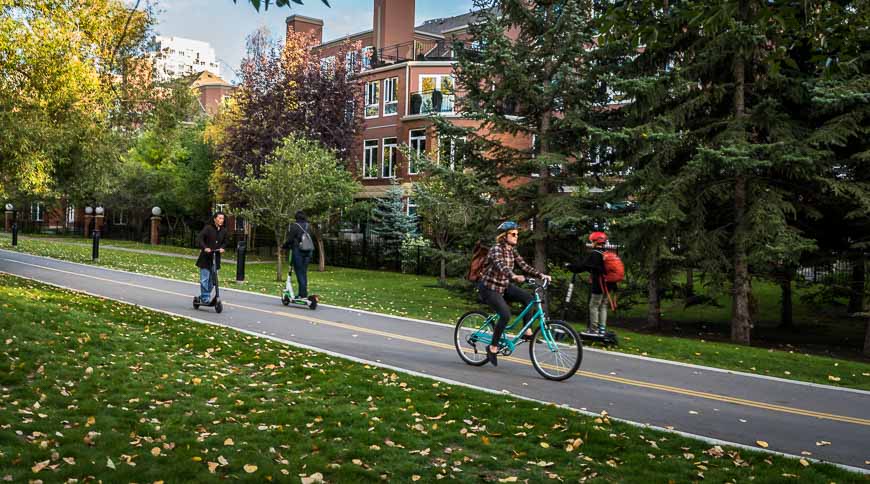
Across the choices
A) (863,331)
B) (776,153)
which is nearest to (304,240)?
(776,153)

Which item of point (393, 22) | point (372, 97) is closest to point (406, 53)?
point (393, 22)

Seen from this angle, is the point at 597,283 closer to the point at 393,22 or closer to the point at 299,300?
the point at 299,300

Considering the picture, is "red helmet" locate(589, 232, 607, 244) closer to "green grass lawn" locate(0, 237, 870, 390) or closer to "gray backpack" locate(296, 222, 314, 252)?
"green grass lawn" locate(0, 237, 870, 390)

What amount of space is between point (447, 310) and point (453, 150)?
12.7 feet

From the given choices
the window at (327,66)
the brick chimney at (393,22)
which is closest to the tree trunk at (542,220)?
the window at (327,66)

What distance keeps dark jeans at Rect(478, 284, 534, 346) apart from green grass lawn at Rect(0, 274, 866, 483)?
138cm

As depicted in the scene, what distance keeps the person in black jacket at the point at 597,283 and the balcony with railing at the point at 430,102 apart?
2637 centimetres

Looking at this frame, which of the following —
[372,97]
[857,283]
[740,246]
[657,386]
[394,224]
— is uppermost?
[372,97]

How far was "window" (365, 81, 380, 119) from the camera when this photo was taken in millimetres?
44906

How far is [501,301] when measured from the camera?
33.9 ft

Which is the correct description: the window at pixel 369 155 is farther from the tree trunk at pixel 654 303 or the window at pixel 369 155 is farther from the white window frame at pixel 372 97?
the tree trunk at pixel 654 303

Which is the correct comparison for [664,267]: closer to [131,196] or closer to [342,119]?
[342,119]

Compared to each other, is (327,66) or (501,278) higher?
(327,66)

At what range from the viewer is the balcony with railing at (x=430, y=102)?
1572 inches
